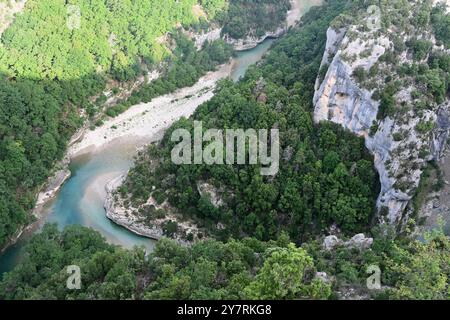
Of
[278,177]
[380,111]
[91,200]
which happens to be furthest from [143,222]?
[380,111]

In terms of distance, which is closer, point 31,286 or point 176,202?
point 31,286

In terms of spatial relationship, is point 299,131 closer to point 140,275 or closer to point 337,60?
point 337,60

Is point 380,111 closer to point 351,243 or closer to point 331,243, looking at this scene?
point 351,243

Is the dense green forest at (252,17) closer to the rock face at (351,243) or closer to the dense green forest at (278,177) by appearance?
the dense green forest at (278,177)

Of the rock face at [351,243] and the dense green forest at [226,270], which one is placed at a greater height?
the dense green forest at [226,270]

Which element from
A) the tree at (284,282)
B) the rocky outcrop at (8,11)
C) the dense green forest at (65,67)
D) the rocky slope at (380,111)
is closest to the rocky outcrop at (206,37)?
the dense green forest at (65,67)

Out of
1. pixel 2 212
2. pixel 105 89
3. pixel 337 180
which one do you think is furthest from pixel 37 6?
pixel 337 180

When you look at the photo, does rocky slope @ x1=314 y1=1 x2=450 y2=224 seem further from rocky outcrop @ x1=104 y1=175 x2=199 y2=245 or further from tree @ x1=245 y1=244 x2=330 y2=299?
tree @ x1=245 y1=244 x2=330 y2=299

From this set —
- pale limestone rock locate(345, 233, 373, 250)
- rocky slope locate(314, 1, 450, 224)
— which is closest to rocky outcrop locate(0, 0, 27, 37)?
rocky slope locate(314, 1, 450, 224)
